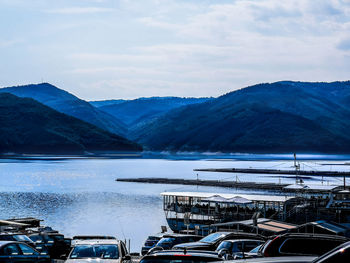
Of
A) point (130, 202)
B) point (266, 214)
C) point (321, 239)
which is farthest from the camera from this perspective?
point (130, 202)

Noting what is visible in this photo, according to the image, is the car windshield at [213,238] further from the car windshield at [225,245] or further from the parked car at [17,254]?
the parked car at [17,254]

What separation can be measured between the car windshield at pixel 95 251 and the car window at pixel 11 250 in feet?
7.35

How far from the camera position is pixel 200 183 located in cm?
14638

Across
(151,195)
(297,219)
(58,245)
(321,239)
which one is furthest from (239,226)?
(151,195)

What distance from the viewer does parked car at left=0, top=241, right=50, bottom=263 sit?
58.6ft

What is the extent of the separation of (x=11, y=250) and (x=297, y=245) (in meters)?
9.07

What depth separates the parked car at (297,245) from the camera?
45.0 ft

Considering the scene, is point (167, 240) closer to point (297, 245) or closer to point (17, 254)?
point (17, 254)

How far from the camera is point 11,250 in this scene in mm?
18328

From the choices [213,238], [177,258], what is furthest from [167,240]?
[177,258]

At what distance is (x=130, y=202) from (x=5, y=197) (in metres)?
25.4

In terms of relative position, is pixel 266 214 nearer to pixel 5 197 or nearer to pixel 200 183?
pixel 5 197

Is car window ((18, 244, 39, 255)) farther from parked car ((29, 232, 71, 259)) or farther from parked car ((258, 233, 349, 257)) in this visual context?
parked car ((29, 232, 71, 259))

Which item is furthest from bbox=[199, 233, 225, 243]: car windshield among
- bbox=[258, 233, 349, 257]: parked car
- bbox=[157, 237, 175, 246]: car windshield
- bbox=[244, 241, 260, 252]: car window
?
bbox=[258, 233, 349, 257]: parked car
